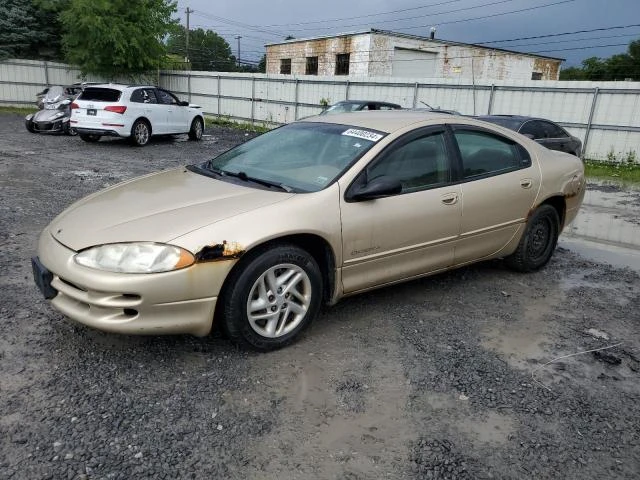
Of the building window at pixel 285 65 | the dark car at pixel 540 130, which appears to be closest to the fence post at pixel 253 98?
the dark car at pixel 540 130

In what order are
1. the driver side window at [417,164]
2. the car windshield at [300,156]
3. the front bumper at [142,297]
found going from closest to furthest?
the front bumper at [142,297] < the car windshield at [300,156] < the driver side window at [417,164]

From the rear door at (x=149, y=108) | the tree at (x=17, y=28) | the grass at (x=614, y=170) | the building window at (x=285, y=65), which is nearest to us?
the grass at (x=614, y=170)

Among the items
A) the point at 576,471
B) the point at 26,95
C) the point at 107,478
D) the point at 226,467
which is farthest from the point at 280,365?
the point at 26,95

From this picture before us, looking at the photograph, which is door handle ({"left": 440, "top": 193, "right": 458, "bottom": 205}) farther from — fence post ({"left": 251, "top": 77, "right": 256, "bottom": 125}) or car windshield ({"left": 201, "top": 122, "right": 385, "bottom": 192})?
fence post ({"left": 251, "top": 77, "right": 256, "bottom": 125})

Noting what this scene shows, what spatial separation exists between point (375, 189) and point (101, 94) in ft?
39.5

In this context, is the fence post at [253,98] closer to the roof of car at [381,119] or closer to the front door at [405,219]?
the roof of car at [381,119]

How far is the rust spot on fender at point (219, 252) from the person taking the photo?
3.03 metres

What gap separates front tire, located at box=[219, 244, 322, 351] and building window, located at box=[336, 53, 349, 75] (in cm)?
2892

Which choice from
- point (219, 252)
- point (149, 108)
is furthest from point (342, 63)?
point (219, 252)

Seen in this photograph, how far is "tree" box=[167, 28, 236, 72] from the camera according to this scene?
3214 inches

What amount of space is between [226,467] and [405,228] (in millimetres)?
2082

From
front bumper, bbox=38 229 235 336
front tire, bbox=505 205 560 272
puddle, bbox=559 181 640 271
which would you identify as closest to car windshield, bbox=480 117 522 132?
puddle, bbox=559 181 640 271

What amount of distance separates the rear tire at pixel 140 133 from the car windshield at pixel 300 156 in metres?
10.4

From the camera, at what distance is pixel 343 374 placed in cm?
327
